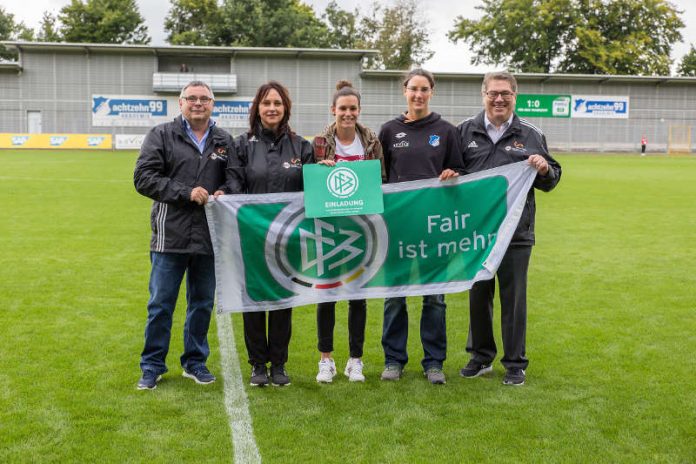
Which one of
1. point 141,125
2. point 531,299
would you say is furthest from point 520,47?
point 531,299

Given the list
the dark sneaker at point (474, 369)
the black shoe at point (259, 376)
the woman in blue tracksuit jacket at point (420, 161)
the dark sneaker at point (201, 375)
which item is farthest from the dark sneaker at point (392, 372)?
the dark sneaker at point (201, 375)

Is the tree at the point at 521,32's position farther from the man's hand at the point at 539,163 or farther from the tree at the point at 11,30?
the man's hand at the point at 539,163

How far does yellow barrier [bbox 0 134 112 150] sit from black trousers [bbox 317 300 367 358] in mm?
44029

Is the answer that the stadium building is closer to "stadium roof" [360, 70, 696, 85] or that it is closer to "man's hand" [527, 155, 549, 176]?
"stadium roof" [360, 70, 696, 85]

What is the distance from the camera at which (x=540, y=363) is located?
Result: 5.41m

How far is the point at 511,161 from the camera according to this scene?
16.3ft

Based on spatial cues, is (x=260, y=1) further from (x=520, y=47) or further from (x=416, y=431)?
(x=416, y=431)

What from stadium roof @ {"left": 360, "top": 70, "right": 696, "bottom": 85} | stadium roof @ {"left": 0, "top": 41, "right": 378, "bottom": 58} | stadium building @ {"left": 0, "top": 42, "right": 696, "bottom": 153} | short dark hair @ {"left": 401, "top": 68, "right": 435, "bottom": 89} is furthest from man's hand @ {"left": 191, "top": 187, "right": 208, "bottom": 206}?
stadium roof @ {"left": 360, "top": 70, "right": 696, "bottom": 85}

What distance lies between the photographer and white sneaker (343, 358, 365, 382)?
16.3ft

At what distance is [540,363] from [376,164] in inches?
78.2

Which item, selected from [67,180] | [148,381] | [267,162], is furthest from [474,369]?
[67,180]

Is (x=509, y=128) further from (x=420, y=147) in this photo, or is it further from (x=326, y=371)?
(x=326, y=371)

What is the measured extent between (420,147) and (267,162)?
1.00 m

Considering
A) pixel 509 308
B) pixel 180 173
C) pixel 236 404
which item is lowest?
pixel 236 404
